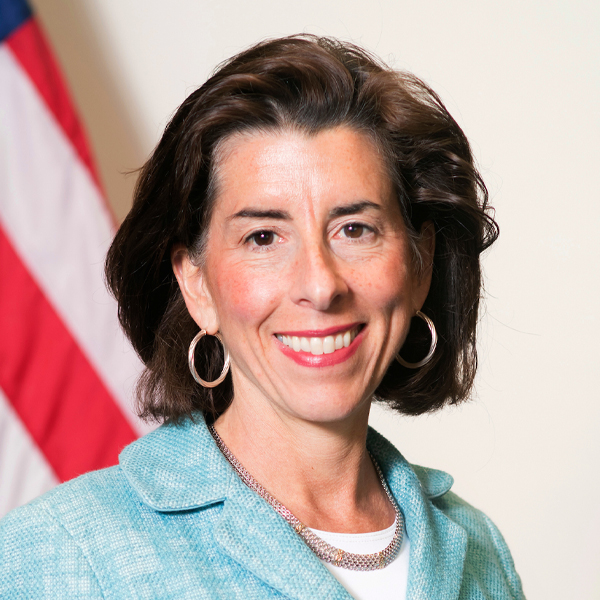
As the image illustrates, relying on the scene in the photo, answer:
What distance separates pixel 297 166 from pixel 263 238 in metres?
0.15

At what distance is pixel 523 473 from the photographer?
3207 millimetres

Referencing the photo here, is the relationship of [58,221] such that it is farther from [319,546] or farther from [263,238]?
[319,546]

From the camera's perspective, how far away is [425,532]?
A: 1808mm

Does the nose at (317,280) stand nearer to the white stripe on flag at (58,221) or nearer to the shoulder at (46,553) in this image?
the shoulder at (46,553)

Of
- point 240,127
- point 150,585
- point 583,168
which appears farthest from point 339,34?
point 150,585

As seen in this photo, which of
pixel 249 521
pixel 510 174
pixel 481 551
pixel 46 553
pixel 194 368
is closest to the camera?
pixel 46 553

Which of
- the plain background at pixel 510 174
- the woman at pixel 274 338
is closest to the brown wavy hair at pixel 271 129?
the woman at pixel 274 338

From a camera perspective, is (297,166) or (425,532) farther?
(425,532)

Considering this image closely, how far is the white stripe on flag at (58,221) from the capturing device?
251cm

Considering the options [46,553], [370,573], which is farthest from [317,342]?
[46,553]

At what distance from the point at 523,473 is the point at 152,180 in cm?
206

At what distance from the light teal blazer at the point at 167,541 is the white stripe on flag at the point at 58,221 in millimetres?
940

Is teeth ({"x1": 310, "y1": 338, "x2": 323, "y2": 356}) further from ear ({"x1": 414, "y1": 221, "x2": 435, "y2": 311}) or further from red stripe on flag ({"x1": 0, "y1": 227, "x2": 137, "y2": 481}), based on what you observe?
red stripe on flag ({"x1": 0, "y1": 227, "x2": 137, "y2": 481})

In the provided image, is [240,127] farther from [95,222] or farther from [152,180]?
[95,222]
